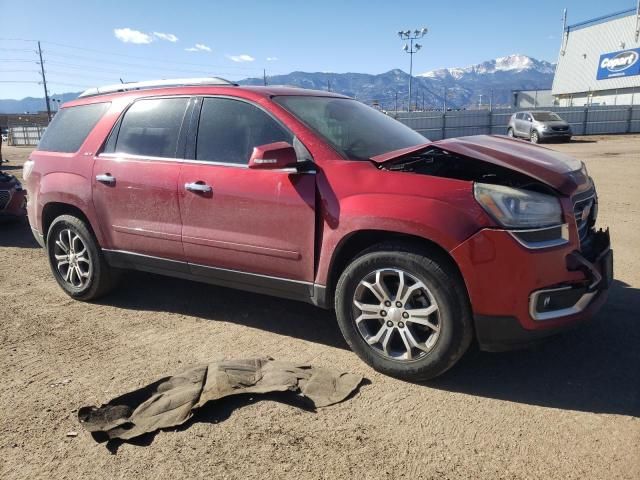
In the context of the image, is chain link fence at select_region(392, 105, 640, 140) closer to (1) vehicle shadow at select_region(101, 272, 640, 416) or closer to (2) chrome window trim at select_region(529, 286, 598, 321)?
(1) vehicle shadow at select_region(101, 272, 640, 416)

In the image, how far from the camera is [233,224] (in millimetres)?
3621

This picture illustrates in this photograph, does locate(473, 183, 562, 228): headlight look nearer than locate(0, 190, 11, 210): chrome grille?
Yes

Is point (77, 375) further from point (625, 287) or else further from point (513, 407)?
point (625, 287)

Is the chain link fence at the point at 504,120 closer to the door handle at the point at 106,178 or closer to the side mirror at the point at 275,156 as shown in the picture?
the door handle at the point at 106,178

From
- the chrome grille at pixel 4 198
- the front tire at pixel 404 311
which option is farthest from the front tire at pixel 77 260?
the chrome grille at pixel 4 198

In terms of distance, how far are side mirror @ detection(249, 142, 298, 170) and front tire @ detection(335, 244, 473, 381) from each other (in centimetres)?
75

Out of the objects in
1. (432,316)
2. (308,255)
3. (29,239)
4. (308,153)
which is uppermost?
(308,153)

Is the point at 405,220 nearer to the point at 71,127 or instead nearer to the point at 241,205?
the point at 241,205

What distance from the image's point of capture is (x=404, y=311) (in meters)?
3.05

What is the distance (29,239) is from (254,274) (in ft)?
18.4

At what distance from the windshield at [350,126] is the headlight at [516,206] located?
35.2 inches

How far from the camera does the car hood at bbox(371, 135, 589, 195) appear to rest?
3020 mm

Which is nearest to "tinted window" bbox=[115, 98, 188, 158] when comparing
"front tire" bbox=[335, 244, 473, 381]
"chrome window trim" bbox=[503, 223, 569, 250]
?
"front tire" bbox=[335, 244, 473, 381]

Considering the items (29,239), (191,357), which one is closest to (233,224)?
(191,357)
